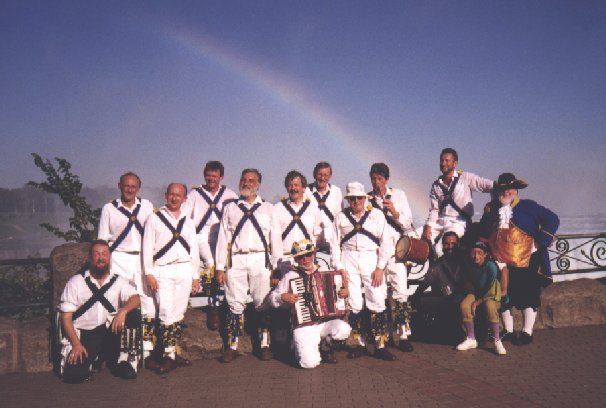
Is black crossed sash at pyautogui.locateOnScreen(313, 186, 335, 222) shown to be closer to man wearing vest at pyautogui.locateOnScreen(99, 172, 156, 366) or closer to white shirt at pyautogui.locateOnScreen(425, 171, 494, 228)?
white shirt at pyautogui.locateOnScreen(425, 171, 494, 228)

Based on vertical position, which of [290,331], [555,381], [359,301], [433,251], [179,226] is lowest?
[555,381]

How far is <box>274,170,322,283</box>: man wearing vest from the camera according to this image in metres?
6.26

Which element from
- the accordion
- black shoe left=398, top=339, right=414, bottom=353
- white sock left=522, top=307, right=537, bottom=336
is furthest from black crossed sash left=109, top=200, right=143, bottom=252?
white sock left=522, top=307, right=537, bottom=336

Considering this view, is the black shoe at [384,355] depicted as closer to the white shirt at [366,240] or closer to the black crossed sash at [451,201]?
the white shirt at [366,240]

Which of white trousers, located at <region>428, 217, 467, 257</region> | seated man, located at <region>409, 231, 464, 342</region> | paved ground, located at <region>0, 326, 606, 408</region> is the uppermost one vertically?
white trousers, located at <region>428, 217, 467, 257</region>

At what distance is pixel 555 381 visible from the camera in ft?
16.1

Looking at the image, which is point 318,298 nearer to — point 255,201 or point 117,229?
point 255,201

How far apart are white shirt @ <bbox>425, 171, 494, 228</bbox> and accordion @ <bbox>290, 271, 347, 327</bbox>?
2169 millimetres

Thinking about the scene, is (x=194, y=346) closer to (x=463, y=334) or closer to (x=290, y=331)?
(x=290, y=331)

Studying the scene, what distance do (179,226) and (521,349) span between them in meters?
4.78

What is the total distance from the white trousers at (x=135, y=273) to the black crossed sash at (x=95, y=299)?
38cm

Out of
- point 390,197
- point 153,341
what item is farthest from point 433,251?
point 153,341

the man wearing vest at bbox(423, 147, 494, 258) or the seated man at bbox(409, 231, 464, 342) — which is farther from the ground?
the man wearing vest at bbox(423, 147, 494, 258)

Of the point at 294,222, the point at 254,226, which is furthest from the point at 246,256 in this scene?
the point at 294,222
